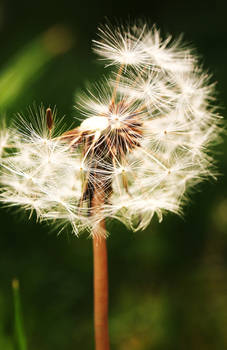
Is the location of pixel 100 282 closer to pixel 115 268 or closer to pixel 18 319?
pixel 18 319

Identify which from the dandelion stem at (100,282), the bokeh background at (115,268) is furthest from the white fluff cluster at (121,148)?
the bokeh background at (115,268)

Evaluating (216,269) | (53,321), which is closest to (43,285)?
(53,321)

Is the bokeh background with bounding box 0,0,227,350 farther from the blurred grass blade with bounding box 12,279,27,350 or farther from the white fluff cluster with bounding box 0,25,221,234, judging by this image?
the blurred grass blade with bounding box 12,279,27,350

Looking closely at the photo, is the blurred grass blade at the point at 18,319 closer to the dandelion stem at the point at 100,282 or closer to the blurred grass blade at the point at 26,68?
the dandelion stem at the point at 100,282

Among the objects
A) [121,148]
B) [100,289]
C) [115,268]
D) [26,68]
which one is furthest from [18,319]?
[115,268]

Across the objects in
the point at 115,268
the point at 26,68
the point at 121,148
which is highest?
the point at 26,68

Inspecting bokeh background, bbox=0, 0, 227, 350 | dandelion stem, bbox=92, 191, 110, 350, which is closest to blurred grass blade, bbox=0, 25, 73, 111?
bokeh background, bbox=0, 0, 227, 350

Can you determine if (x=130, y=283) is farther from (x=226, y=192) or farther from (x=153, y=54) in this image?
(x=153, y=54)
